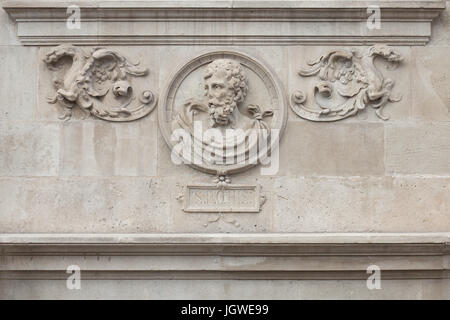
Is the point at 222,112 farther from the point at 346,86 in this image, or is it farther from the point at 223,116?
the point at 346,86

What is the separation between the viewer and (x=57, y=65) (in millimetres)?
7676

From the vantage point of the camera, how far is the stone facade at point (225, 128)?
742 centimetres

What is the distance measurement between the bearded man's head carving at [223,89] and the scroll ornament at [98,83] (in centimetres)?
48

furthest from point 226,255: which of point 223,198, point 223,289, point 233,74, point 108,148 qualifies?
point 233,74

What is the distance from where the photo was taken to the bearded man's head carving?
7.48 meters

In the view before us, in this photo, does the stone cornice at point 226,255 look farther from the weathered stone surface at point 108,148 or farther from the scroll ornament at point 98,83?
the scroll ornament at point 98,83

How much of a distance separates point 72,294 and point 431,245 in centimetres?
273

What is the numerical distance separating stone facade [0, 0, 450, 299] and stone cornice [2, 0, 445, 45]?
11mm

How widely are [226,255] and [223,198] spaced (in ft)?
1.55

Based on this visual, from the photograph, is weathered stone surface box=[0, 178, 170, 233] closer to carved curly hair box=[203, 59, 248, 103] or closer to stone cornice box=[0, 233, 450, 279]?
stone cornice box=[0, 233, 450, 279]

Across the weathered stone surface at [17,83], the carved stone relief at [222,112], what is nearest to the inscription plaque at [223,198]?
the carved stone relief at [222,112]

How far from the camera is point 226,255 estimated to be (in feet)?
24.0

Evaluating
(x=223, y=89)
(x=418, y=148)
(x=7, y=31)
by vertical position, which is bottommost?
(x=418, y=148)

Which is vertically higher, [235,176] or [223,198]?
[235,176]
